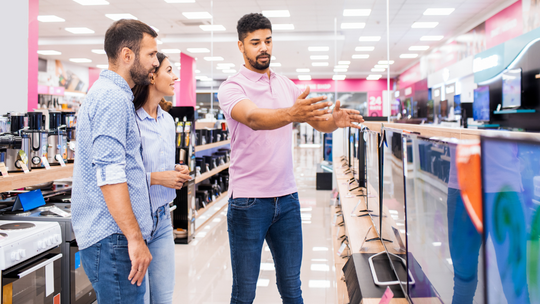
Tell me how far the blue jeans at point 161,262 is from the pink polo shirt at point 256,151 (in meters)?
0.33

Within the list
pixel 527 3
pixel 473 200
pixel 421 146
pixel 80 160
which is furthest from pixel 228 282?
pixel 527 3

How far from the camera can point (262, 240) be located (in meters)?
1.75

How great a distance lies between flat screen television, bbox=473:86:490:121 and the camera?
8.16m

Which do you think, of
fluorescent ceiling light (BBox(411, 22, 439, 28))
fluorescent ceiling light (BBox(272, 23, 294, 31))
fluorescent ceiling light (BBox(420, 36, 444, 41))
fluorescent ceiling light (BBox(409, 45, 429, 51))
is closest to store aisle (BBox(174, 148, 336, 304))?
fluorescent ceiling light (BBox(272, 23, 294, 31))

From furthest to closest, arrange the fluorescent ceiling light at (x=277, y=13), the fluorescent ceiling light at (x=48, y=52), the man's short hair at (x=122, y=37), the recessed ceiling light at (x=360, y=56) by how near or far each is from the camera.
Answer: the recessed ceiling light at (x=360, y=56)
the fluorescent ceiling light at (x=48, y=52)
the fluorescent ceiling light at (x=277, y=13)
the man's short hair at (x=122, y=37)

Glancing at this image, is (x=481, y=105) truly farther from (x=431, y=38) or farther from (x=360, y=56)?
(x=360, y=56)

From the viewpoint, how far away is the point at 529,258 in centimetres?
58

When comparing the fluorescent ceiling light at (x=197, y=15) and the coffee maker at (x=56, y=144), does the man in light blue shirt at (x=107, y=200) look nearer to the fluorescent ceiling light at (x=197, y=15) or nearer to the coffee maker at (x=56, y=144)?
the coffee maker at (x=56, y=144)

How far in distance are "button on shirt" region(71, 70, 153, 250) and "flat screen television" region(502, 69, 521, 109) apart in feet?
25.5

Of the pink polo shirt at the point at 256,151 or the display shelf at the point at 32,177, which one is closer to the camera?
the pink polo shirt at the point at 256,151

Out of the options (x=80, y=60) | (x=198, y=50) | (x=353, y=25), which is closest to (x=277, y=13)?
(x=353, y=25)

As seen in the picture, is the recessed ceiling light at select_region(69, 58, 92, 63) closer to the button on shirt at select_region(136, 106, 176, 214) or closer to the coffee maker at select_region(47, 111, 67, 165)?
the coffee maker at select_region(47, 111, 67, 165)

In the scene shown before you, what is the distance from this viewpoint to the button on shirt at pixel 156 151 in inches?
63.4

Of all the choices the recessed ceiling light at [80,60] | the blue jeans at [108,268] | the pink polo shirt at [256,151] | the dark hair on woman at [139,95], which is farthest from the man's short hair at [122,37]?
the recessed ceiling light at [80,60]
